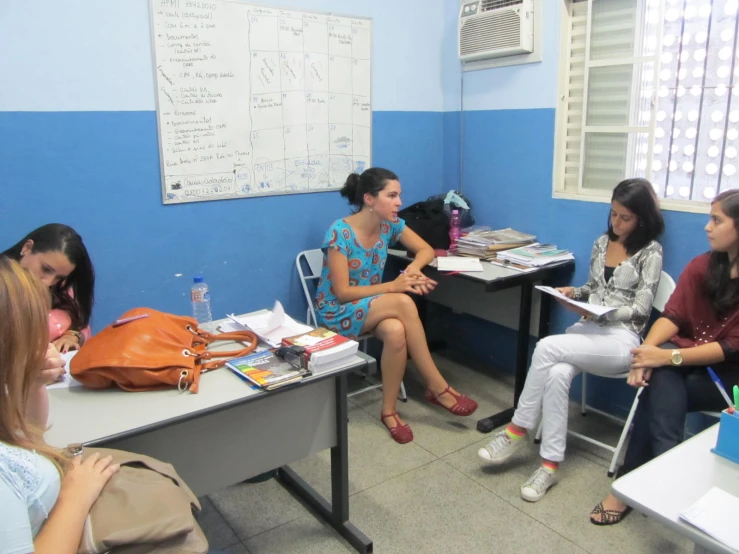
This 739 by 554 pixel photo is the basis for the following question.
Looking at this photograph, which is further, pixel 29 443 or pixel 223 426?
pixel 223 426

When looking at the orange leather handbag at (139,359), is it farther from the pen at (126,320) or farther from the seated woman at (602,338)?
the seated woman at (602,338)

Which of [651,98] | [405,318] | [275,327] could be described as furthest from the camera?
[405,318]

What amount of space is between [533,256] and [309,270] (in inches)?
48.1

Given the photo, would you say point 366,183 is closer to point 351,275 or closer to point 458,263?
point 351,275

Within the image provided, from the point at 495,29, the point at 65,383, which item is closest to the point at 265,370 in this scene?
the point at 65,383

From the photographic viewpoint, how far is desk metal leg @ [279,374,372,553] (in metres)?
2.08

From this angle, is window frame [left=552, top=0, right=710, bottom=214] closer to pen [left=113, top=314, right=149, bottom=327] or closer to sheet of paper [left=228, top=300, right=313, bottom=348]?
sheet of paper [left=228, top=300, right=313, bottom=348]

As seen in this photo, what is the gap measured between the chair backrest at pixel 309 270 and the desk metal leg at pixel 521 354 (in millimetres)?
1054

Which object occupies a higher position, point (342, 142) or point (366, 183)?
point (342, 142)

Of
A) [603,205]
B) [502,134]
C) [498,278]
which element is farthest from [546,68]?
[498,278]

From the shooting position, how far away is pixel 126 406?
1.63m

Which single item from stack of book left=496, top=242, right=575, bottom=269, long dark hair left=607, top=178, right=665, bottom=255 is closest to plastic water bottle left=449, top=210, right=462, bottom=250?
stack of book left=496, top=242, right=575, bottom=269

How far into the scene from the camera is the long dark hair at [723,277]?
2.15 m

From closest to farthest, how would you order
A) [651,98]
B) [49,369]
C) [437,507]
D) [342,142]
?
[49,369]
[437,507]
[651,98]
[342,142]
